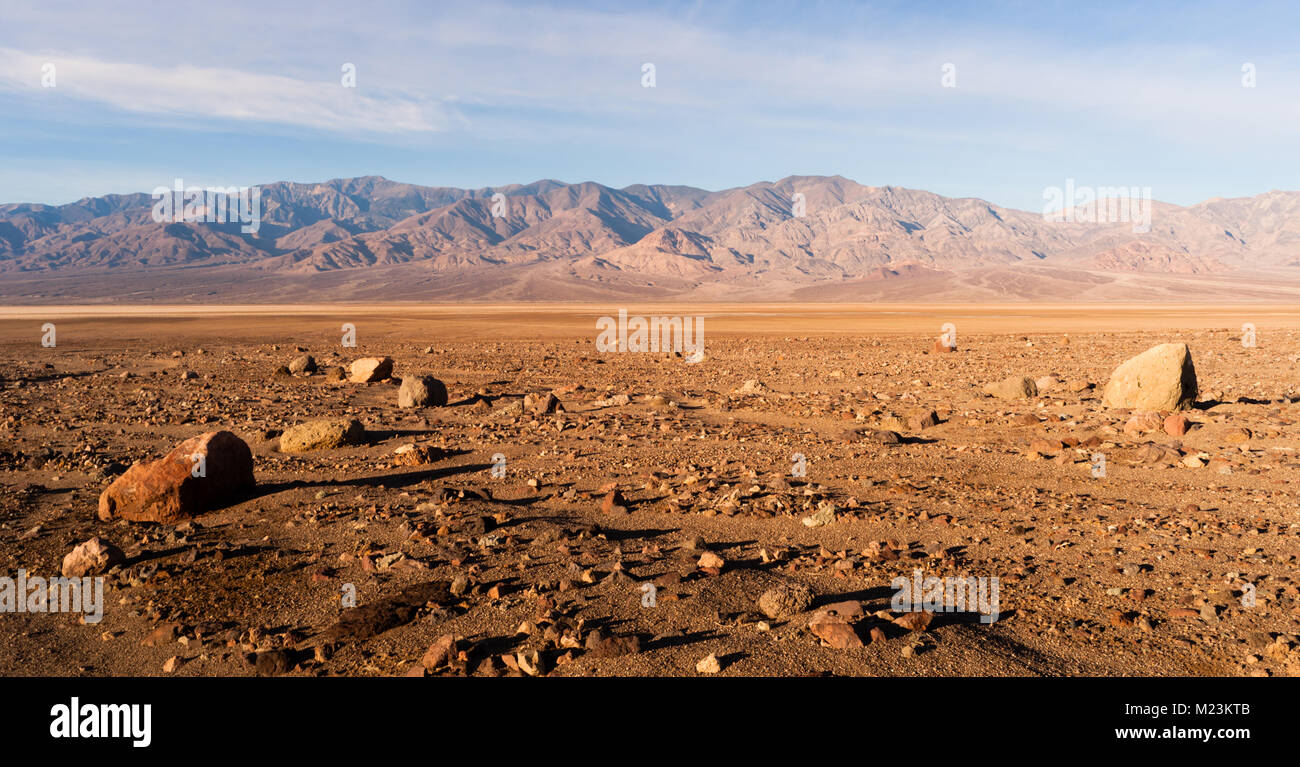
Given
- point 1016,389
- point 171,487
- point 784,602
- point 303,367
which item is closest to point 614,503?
point 784,602

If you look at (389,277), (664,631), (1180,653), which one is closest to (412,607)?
(664,631)

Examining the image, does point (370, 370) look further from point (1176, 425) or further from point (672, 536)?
point (1176, 425)

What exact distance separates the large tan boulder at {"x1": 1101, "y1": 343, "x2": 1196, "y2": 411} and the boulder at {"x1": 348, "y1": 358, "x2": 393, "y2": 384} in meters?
15.7

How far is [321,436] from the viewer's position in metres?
10.6

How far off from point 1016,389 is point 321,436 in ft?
41.3

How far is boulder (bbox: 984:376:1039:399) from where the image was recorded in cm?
1424

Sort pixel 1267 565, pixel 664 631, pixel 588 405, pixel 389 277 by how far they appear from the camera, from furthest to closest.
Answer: pixel 389 277 → pixel 588 405 → pixel 1267 565 → pixel 664 631

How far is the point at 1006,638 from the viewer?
486cm

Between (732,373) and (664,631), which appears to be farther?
(732,373)

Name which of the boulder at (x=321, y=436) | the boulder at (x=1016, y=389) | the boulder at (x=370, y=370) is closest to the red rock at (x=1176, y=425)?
the boulder at (x=1016, y=389)

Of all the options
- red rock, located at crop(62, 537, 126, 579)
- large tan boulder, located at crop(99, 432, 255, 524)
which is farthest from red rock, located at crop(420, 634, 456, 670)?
large tan boulder, located at crop(99, 432, 255, 524)
